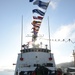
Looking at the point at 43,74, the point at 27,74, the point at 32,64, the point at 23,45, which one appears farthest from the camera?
the point at 23,45

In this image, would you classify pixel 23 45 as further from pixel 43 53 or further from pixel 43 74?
pixel 43 74

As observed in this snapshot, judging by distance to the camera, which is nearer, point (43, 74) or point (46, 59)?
point (43, 74)

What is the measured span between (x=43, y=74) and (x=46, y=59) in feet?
23.2

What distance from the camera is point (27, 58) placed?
89.7 feet

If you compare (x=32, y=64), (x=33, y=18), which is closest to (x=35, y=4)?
(x=33, y=18)

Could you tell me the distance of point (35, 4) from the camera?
26.9 metres

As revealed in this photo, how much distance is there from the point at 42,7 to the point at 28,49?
655cm

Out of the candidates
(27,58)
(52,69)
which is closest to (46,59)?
(27,58)

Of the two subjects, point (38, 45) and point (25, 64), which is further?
point (38, 45)

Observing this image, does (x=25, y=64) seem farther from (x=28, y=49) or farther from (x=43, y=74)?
(x=43, y=74)

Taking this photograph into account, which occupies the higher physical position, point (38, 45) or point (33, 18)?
point (33, 18)

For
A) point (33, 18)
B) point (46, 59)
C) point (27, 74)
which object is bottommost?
point (27, 74)

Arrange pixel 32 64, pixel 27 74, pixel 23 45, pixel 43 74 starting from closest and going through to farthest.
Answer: pixel 43 74 < pixel 27 74 < pixel 32 64 < pixel 23 45

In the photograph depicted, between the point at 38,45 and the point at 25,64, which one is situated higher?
the point at 38,45
